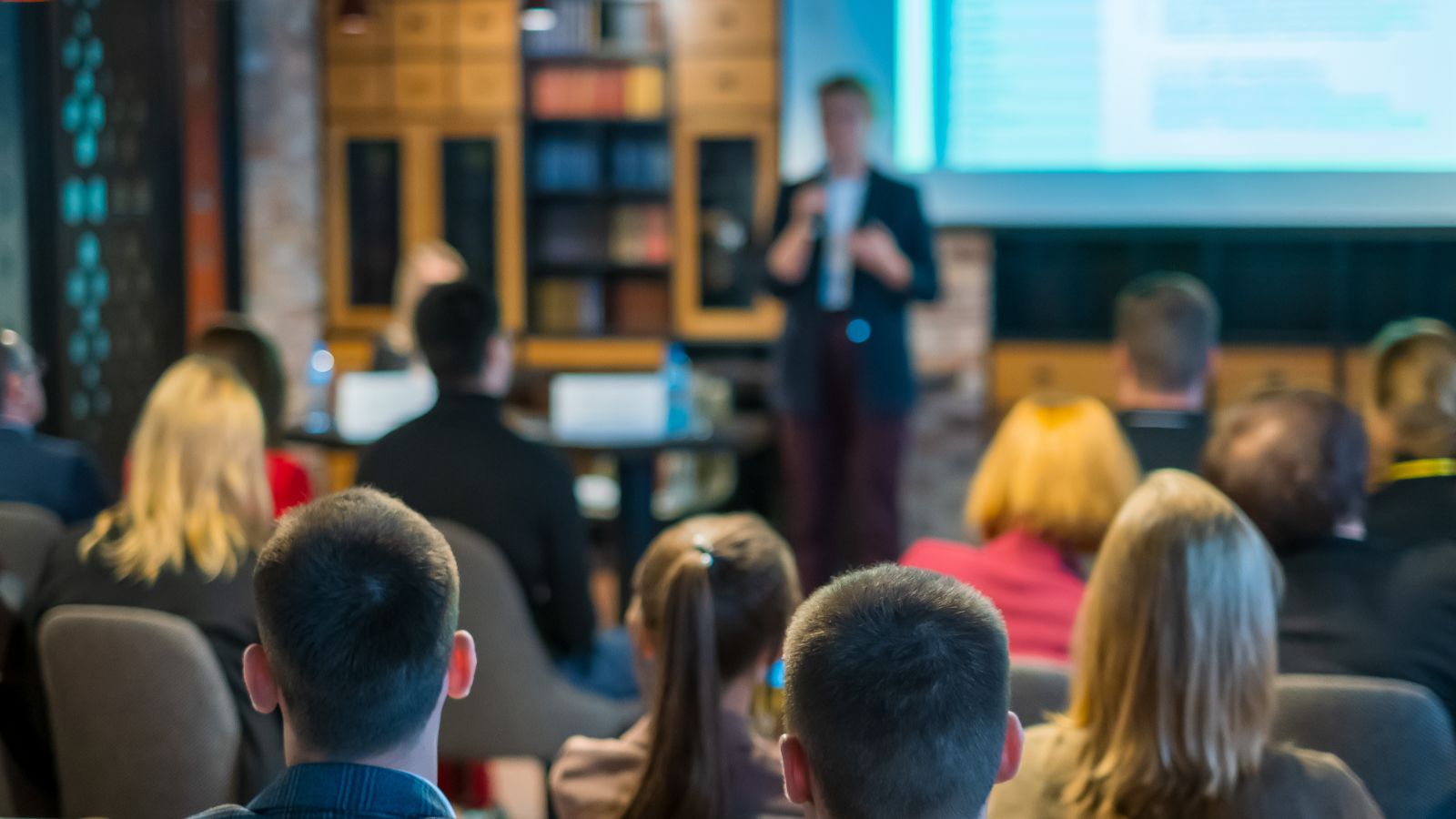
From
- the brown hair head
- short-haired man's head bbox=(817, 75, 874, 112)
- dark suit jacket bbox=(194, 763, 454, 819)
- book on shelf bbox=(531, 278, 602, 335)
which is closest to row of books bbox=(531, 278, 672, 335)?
book on shelf bbox=(531, 278, 602, 335)

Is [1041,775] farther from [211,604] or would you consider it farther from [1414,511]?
[211,604]

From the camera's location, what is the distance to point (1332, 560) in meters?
2.02

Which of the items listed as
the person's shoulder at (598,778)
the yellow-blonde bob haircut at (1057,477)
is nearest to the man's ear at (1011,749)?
the person's shoulder at (598,778)

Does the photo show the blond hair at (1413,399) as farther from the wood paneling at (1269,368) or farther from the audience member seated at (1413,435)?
the wood paneling at (1269,368)

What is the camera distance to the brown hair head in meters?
1.64

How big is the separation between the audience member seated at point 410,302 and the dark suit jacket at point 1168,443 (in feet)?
6.99

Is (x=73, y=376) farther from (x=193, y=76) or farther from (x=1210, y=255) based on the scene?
(x=1210, y=255)

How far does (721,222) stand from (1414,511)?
4301 mm

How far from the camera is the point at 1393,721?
1.68 m

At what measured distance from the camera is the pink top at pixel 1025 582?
224 centimetres

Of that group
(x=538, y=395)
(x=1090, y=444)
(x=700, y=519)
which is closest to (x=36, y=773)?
(x=700, y=519)

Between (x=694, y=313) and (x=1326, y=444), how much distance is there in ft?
14.6

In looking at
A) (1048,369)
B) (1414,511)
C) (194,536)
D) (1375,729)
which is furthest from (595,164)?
(1375,729)

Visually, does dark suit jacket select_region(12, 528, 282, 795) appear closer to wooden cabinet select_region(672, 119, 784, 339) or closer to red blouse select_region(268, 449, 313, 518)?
red blouse select_region(268, 449, 313, 518)
